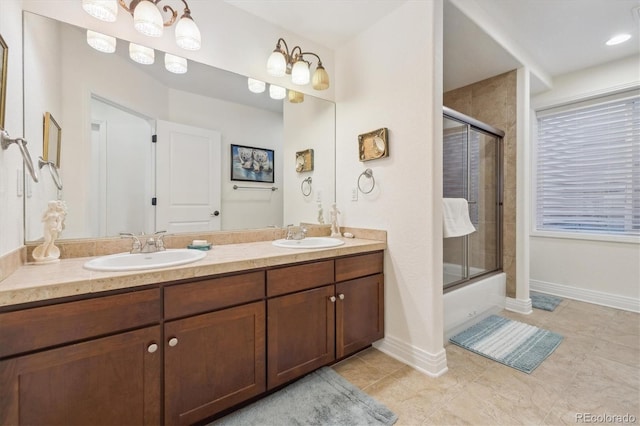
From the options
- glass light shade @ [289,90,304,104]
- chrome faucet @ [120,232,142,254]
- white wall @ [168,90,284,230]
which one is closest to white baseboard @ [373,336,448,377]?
white wall @ [168,90,284,230]

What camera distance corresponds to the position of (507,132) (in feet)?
9.50

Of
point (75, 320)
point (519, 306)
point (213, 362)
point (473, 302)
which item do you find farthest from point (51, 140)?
point (519, 306)

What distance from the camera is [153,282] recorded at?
113 cm

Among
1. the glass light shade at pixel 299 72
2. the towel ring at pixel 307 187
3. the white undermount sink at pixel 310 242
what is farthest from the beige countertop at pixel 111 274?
the glass light shade at pixel 299 72

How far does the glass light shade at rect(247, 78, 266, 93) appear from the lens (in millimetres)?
2035

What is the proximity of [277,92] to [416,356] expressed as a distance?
2.15 meters

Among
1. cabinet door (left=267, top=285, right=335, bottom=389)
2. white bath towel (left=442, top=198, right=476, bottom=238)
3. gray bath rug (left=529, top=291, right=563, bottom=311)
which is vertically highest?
white bath towel (left=442, top=198, right=476, bottom=238)

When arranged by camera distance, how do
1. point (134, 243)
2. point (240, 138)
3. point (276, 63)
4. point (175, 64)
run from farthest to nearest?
1. point (240, 138)
2. point (276, 63)
3. point (175, 64)
4. point (134, 243)

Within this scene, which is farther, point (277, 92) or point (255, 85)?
point (277, 92)

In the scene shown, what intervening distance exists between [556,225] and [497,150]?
1316 mm

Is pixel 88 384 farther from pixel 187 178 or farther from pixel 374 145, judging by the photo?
pixel 374 145

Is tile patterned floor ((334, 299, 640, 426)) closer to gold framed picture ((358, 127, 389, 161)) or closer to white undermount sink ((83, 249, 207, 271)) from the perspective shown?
white undermount sink ((83, 249, 207, 271))

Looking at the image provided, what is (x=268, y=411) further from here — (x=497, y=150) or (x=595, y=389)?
(x=497, y=150)

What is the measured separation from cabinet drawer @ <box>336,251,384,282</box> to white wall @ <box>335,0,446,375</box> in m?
0.08
